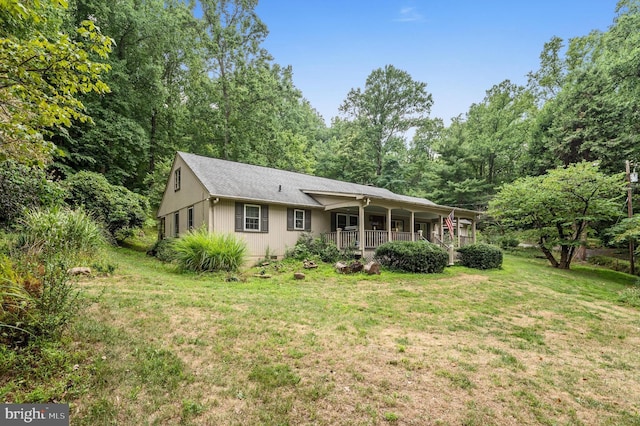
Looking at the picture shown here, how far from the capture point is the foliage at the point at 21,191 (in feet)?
25.8

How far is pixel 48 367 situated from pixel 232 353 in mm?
1860

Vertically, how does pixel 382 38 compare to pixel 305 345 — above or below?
above

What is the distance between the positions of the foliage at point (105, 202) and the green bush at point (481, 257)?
1608cm

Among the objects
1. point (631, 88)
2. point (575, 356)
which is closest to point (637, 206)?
point (631, 88)

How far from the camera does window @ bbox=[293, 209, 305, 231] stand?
14079mm

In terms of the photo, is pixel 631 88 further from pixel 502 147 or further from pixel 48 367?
pixel 48 367

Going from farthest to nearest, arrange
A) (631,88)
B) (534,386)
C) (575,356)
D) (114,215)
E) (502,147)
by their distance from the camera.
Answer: (502,147), (631,88), (114,215), (575,356), (534,386)

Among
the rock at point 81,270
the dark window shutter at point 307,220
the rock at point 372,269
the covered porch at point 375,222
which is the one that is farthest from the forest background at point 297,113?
the rock at point 372,269

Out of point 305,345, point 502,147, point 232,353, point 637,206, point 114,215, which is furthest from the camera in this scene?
point 502,147

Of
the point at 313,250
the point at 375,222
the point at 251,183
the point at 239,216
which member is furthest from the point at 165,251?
the point at 375,222

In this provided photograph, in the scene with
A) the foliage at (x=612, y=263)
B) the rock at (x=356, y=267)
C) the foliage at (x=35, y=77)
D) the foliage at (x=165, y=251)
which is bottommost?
the foliage at (x=612, y=263)

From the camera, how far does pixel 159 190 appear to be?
2000 cm

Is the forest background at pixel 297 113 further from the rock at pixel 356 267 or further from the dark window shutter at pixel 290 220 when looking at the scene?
the rock at pixel 356 267

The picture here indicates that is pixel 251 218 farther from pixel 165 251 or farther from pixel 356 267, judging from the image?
pixel 356 267
